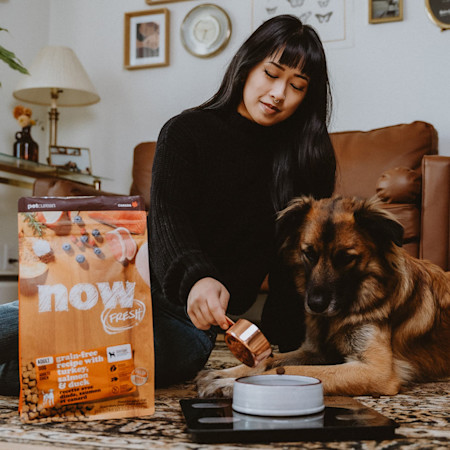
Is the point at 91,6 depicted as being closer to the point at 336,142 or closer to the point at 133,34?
the point at 133,34

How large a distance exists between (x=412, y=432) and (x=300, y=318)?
33.8 inches

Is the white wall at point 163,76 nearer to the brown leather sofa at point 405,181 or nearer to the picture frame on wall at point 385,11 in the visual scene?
the picture frame on wall at point 385,11

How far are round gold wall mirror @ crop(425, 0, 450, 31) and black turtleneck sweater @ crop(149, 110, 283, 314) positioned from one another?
7.53 feet

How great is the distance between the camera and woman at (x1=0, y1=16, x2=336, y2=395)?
1.42 metres

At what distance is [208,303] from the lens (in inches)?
45.0

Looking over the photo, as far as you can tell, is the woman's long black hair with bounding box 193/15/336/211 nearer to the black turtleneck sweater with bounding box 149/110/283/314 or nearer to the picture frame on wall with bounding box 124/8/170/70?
the black turtleneck sweater with bounding box 149/110/283/314

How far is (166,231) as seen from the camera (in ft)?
4.38

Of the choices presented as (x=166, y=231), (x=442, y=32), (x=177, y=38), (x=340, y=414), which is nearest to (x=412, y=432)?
(x=340, y=414)

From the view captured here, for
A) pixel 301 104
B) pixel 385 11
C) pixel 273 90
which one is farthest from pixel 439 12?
pixel 273 90

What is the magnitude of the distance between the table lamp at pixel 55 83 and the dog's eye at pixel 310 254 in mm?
2619

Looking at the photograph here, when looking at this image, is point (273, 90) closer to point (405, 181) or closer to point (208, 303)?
point (208, 303)

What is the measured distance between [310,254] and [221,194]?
33cm

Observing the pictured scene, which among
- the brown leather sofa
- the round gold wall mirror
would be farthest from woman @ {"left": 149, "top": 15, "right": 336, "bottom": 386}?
the round gold wall mirror

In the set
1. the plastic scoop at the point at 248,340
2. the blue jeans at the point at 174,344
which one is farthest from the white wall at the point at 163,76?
the plastic scoop at the point at 248,340
